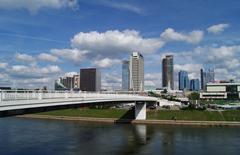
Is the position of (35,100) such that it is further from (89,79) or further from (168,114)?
(168,114)

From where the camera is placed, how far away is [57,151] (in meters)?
43.4

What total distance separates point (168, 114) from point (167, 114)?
0.26 metres

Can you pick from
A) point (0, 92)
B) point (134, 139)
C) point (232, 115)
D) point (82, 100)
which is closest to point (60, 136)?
point (134, 139)

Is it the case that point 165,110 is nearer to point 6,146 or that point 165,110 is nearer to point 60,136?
point 60,136

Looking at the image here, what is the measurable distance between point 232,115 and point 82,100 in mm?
59815

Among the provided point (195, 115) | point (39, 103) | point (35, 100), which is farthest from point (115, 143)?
point (195, 115)

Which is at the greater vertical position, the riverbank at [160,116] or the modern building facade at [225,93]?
the modern building facade at [225,93]

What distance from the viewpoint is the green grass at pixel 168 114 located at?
90125 mm

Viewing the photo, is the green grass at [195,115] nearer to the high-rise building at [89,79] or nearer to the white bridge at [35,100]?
the high-rise building at [89,79]

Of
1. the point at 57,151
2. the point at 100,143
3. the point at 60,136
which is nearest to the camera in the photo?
the point at 57,151

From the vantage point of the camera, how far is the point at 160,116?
92.6 meters

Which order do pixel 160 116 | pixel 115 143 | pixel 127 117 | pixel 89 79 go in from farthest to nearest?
pixel 127 117, pixel 160 116, pixel 89 79, pixel 115 143

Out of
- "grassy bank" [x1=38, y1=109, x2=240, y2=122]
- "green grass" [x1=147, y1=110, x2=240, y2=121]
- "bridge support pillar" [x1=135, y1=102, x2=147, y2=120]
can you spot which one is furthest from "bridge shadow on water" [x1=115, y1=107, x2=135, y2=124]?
"green grass" [x1=147, y1=110, x2=240, y2=121]

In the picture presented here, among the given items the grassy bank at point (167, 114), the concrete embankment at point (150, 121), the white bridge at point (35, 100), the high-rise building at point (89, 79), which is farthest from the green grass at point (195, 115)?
the white bridge at point (35, 100)
